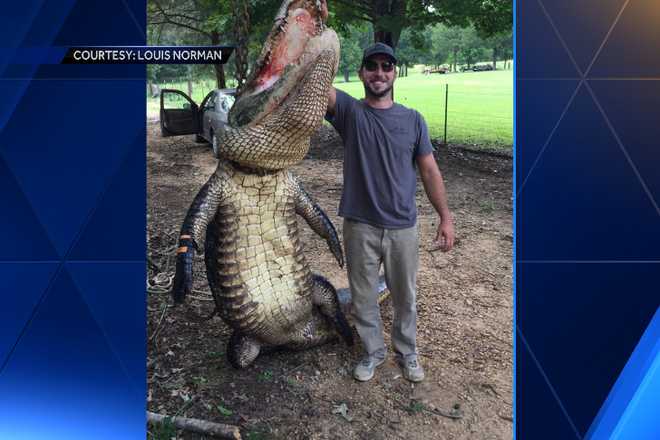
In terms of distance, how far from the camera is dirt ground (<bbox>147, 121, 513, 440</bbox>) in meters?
2.35

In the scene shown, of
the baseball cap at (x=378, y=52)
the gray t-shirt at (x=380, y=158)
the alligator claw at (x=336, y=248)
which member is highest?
the baseball cap at (x=378, y=52)

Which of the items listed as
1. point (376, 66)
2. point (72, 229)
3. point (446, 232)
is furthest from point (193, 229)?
point (446, 232)

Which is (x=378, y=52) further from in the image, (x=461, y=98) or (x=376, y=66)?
(x=461, y=98)

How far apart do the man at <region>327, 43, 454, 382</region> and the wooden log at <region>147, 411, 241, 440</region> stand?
69cm

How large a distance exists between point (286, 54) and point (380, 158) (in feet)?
1.92

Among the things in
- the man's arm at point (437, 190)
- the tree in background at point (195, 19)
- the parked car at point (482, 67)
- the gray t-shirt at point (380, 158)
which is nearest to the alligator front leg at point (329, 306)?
the gray t-shirt at point (380, 158)

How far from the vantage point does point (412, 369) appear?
8.79 ft

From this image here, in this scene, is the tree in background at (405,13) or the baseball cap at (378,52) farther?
the tree in background at (405,13)

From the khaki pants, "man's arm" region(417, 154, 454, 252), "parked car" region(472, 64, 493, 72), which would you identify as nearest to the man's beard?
"man's arm" region(417, 154, 454, 252)

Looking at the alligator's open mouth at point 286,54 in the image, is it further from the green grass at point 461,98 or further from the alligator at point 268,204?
the green grass at point 461,98

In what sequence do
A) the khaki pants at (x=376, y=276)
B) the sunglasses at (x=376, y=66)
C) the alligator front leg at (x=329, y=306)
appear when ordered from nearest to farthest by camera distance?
the sunglasses at (x=376, y=66) < the khaki pants at (x=376, y=276) < the alligator front leg at (x=329, y=306)

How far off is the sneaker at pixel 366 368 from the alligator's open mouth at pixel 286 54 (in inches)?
49.4

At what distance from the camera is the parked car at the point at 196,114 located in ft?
8.16

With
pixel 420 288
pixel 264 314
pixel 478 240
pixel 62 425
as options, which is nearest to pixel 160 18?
pixel 264 314
